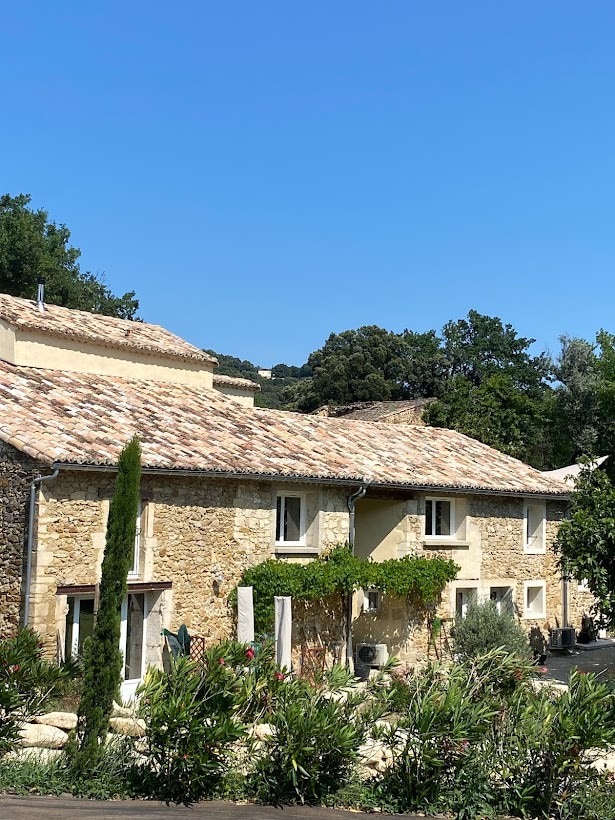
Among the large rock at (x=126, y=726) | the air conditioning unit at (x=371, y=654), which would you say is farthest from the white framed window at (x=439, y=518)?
the large rock at (x=126, y=726)

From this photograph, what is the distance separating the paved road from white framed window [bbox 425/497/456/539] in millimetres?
14482

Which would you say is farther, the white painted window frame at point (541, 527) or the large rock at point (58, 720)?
the white painted window frame at point (541, 527)

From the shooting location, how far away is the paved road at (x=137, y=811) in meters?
9.26

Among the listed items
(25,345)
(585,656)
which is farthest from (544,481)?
(25,345)

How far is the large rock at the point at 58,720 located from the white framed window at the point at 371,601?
10674 mm

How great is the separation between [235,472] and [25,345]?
5932 millimetres

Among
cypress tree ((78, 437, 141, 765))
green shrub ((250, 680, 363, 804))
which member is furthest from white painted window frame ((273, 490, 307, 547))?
green shrub ((250, 680, 363, 804))

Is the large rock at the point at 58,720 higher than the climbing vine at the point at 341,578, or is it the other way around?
the climbing vine at the point at 341,578

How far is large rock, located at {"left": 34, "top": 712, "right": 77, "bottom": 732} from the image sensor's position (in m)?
12.8

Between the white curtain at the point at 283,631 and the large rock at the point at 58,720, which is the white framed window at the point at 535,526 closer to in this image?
the white curtain at the point at 283,631

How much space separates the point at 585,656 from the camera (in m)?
26.0

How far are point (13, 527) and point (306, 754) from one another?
320 inches

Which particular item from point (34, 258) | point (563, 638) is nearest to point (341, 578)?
point (563, 638)

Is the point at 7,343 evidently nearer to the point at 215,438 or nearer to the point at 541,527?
the point at 215,438
